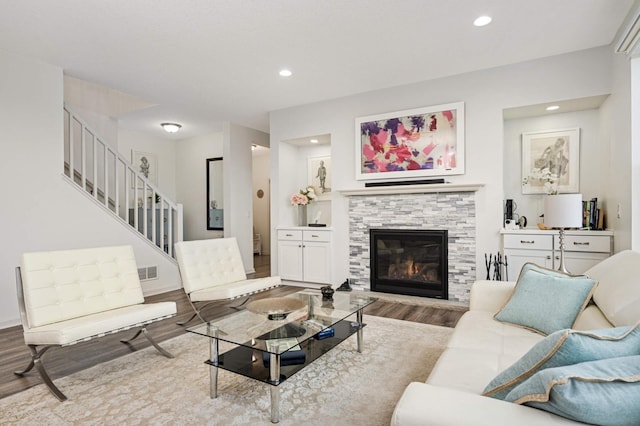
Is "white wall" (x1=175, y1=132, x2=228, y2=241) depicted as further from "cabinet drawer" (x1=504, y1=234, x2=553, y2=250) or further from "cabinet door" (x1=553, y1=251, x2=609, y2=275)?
"cabinet door" (x1=553, y1=251, x2=609, y2=275)

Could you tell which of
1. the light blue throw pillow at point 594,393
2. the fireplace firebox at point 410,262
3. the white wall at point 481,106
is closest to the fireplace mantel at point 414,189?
the white wall at point 481,106

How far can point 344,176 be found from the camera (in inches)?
193

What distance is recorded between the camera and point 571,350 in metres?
0.99

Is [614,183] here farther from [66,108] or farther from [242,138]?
[66,108]

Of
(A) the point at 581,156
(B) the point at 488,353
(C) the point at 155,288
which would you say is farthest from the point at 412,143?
(C) the point at 155,288

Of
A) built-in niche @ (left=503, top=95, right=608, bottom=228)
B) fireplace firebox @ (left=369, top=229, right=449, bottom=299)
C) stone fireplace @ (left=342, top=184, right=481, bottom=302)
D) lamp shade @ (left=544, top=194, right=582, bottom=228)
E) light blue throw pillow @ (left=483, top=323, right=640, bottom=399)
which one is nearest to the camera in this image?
light blue throw pillow @ (left=483, top=323, right=640, bottom=399)

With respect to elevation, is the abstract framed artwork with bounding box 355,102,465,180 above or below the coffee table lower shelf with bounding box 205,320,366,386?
above

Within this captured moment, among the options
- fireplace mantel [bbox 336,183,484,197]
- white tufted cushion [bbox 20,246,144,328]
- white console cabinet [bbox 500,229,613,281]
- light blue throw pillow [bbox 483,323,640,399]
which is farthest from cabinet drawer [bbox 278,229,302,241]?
light blue throw pillow [bbox 483,323,640,399]

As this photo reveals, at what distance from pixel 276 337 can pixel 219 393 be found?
0.49 meters

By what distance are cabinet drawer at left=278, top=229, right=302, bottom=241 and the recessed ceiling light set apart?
3346 mm

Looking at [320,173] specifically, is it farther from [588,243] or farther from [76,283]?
[76,283]

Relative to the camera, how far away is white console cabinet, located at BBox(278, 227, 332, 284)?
5.00 meters

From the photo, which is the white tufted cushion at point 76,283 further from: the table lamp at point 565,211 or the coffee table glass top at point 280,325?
the table lamp at point 565,211

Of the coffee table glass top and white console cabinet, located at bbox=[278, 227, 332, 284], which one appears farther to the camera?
white console cabinet, located at bbox=[278, 227, 332, 284]
